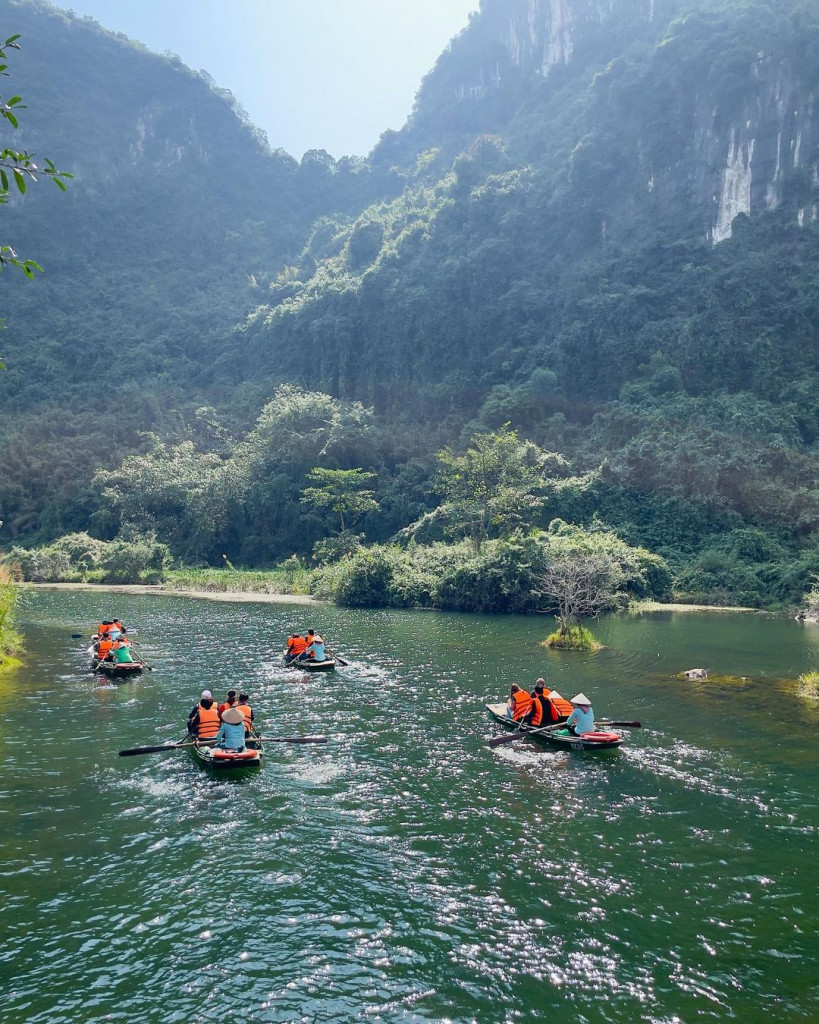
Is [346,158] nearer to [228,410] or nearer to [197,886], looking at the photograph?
[228,410]

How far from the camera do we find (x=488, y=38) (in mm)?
133875

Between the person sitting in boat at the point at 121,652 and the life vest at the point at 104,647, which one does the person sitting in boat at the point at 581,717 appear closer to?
the person sitting in boat at the point at 121,652

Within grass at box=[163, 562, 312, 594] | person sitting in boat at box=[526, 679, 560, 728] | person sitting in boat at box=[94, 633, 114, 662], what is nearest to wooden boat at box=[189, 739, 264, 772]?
person sitting in boat at box=[526, 679, 560, 728]

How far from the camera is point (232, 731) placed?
50.0ft

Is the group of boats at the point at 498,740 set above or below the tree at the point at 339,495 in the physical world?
below

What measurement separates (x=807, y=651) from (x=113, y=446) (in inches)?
3001

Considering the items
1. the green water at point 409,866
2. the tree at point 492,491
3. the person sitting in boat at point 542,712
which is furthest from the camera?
the tree at point 492,491

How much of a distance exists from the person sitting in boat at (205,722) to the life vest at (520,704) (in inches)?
280

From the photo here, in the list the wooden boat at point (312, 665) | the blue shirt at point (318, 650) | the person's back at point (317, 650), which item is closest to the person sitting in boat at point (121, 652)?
the wooden boat at point (312, 665)

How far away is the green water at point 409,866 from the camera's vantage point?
8.07m

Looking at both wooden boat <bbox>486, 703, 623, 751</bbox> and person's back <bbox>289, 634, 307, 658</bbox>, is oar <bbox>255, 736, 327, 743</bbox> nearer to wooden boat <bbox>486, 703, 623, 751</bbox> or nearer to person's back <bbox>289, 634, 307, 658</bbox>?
wooden boat <bbox>486, 703, 623, 751</bbox>

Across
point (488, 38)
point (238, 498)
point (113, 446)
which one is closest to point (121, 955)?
point (238, 498)

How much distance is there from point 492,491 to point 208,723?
4264 centimetres

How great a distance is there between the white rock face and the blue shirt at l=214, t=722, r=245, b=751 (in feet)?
263
